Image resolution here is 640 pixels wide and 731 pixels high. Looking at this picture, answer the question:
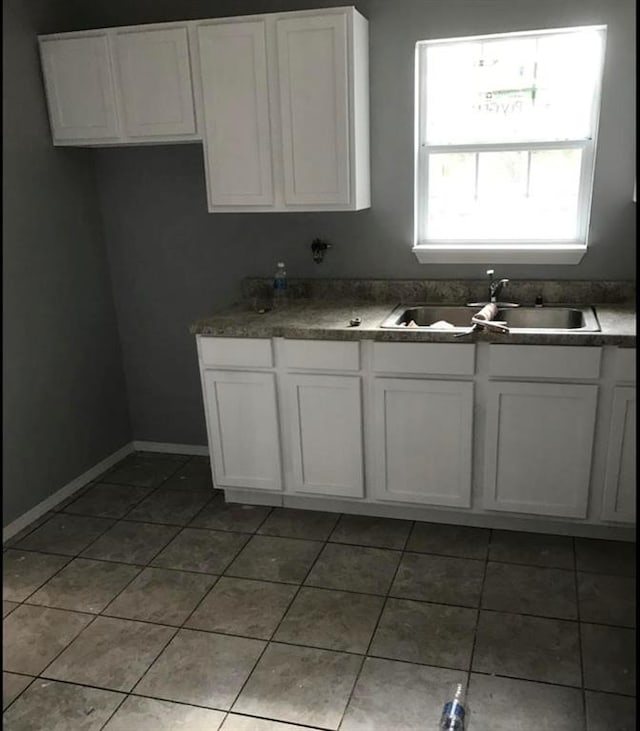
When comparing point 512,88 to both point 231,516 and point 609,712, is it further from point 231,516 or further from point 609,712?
point 609,712

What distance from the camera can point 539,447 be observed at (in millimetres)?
2715

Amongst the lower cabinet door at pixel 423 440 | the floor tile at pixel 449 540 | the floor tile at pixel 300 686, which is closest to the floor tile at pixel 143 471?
the lower cabinet door at pixel 423 440

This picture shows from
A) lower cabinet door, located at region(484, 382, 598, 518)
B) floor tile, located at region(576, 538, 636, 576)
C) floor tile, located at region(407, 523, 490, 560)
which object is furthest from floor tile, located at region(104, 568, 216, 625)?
floor tile, located at region(576, 538, 636, 576)

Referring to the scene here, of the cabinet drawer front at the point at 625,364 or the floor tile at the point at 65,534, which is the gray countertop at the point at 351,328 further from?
the floor tile at the point at 65,534

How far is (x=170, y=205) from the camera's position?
136 inches

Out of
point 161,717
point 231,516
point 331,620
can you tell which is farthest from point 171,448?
point 161,717

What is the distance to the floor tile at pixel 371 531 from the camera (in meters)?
2.88

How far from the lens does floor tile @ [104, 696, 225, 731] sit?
1.98 meters

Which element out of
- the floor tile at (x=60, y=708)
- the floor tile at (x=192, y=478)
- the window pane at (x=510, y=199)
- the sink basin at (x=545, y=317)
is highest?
the window pane at (x=510, y=199)

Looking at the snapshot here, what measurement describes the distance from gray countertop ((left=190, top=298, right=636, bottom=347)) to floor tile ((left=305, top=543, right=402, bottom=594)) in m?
0.88

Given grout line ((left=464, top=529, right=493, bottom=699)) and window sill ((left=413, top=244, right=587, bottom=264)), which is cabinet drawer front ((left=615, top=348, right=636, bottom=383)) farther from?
grout line ((left=464, top=529, right=493, bottom=699))

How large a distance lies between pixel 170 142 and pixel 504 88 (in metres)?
1.49

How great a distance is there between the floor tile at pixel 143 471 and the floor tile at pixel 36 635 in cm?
104

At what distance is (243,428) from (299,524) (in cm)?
50
